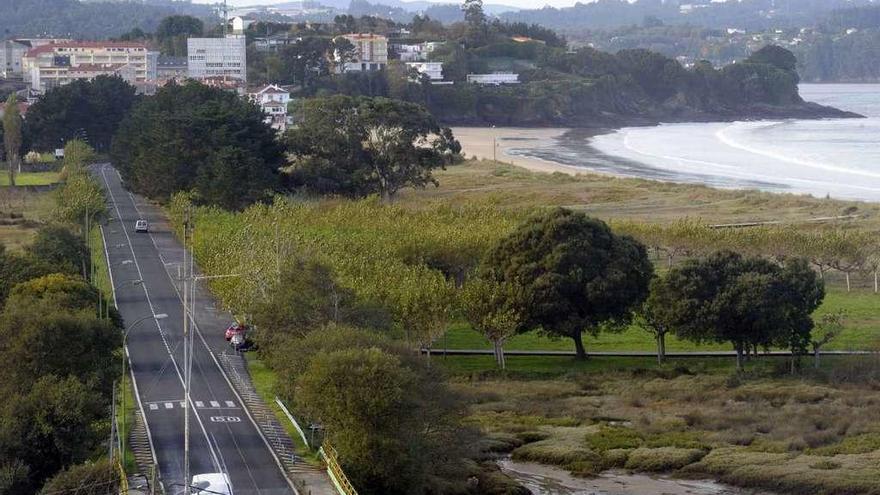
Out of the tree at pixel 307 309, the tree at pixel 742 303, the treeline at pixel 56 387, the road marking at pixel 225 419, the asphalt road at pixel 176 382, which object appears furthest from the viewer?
the tree at pixel 742 303

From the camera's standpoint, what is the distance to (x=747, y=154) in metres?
122

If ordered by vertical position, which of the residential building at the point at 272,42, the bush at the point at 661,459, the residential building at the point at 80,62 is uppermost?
the residential building at the point at 272,42

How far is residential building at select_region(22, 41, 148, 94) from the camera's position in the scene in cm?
16712

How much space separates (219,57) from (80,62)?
17489 millimetres

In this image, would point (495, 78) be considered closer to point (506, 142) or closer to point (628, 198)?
point (506, 142)

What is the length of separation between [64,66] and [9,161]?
232 ft

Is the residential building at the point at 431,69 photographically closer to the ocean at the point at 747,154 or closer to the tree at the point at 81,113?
the ocean at the point at 747,154

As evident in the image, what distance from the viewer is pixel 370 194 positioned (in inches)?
3376

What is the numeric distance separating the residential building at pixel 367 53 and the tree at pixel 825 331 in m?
123

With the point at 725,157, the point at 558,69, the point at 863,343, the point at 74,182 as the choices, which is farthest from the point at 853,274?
the point at 558,69

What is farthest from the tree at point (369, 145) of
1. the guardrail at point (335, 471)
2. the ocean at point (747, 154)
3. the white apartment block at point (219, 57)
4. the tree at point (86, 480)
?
the white apartment block at point (219, 57)

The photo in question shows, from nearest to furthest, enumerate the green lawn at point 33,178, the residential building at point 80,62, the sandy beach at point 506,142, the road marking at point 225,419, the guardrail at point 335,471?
the guardrail at point 335,471 → the road marking at point 225,419 → the green lawn at point 33,178 → the sandy beach at point 506,142 → the residential building at point 80,62

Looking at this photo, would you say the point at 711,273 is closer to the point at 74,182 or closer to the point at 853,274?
the point at 853,274

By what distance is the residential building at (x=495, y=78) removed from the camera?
18189cm
